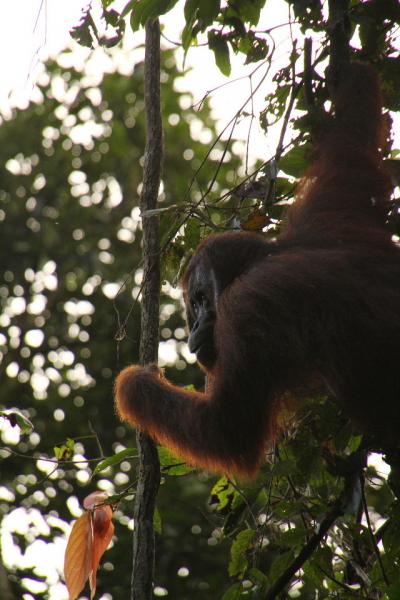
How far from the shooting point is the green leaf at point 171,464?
162 inches

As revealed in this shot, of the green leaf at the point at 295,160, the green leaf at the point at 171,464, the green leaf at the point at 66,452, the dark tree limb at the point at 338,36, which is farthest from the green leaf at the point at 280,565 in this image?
the dark tree limb at the point at 338,36

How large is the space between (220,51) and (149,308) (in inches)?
55.9

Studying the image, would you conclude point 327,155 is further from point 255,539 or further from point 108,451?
point 108,451

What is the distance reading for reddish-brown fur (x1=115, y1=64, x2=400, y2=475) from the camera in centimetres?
377

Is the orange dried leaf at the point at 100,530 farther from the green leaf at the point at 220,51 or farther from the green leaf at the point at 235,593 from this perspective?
the green leaf at the point at 220,51

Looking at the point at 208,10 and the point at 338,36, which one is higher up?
the point at 208,10

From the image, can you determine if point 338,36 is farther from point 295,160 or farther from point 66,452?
point 66,452

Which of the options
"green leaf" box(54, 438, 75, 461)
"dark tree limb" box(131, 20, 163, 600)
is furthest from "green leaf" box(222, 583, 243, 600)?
"green leaf" box(54, 438, 75, 461)

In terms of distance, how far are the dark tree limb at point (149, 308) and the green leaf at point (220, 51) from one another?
27 centimetres

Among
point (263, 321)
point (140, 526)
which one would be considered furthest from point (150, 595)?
point (263, 321)

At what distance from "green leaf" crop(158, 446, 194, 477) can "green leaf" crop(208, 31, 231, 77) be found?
1846mm

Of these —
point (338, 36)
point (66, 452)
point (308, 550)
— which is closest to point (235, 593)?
point (308, 550)

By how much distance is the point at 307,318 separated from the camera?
384cm

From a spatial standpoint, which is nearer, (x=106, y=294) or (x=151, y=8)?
(x=151, y=8)
